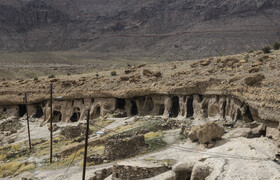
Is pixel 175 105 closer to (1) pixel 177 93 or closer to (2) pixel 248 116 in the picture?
(1) pixel 177 93

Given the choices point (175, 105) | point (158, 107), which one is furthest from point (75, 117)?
point (175, 105)

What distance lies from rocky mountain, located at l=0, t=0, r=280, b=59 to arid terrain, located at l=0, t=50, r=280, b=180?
181 ft

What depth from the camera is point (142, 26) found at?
474ft

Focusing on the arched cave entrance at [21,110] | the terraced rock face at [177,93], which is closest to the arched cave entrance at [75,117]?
the terraced rock face at [177,93]

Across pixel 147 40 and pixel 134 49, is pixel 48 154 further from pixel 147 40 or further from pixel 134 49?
pixel 147 40

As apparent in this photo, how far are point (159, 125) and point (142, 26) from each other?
406 ft

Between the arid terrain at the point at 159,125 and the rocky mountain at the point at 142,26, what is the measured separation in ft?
181

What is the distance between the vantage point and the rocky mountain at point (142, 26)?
331ft

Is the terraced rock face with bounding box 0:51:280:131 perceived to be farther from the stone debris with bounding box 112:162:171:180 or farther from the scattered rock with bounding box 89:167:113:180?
the scattered rock with bounding box 89:167:113:180

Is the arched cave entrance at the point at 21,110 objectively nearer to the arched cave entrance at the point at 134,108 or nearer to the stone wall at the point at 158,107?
the stone wall at the point at 158,107

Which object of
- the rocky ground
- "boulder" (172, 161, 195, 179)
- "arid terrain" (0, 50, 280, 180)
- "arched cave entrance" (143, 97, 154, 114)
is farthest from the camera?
"arched cave entrance" (143, 97, 154, 114)

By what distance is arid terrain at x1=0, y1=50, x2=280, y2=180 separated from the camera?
16.2m

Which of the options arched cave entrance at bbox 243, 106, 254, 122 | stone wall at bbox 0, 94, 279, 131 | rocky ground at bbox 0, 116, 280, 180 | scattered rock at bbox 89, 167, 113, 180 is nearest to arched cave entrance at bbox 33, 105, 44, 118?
stone wall at bbox 0, 94, 279, 131

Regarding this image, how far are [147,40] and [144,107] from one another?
93.4 meters
